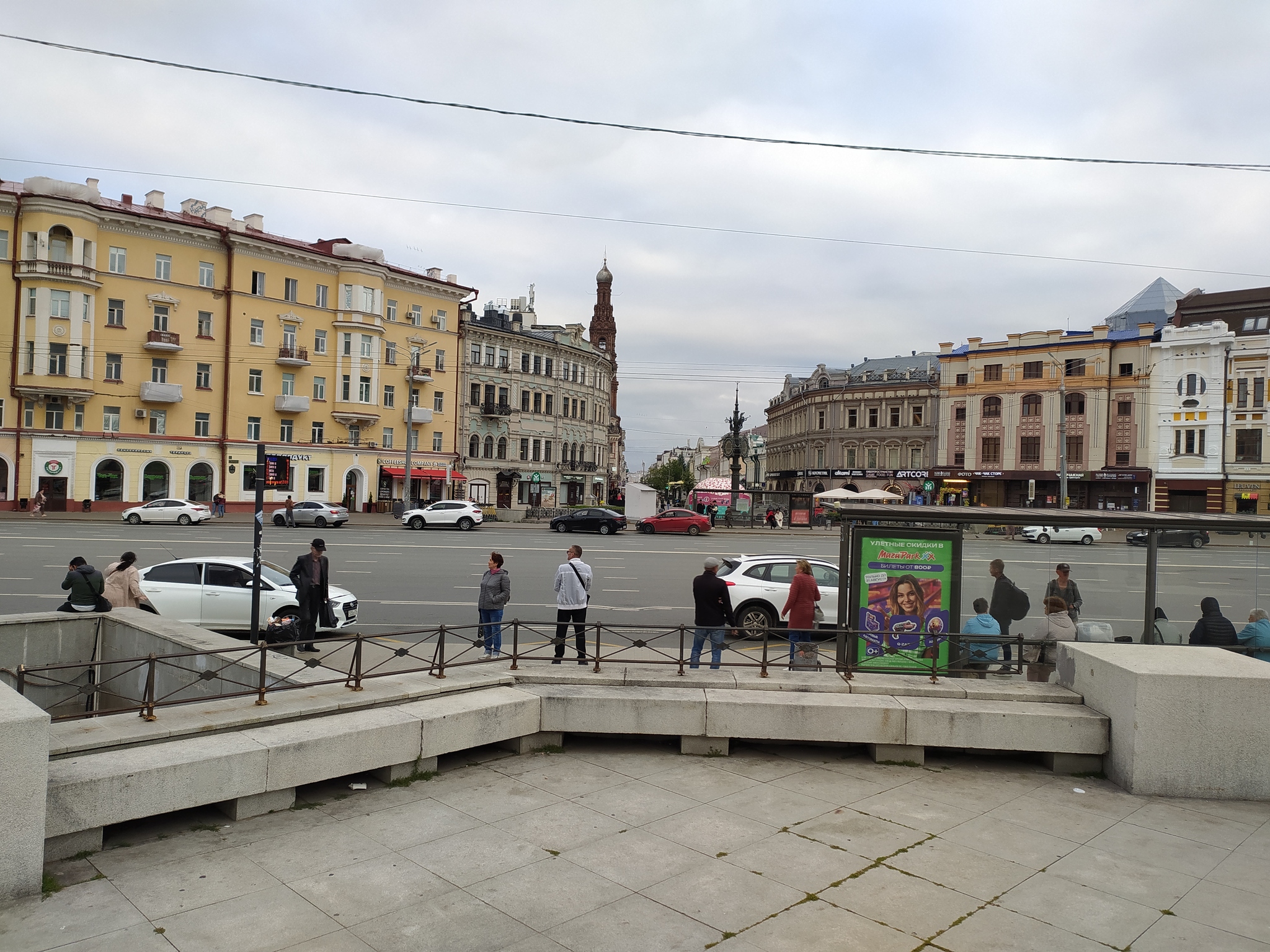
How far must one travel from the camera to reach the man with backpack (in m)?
9.64

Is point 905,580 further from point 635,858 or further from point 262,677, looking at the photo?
point 262,677

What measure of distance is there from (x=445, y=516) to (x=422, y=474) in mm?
16241

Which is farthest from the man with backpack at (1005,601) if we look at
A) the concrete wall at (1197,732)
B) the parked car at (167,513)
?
the parked car at (167,513)

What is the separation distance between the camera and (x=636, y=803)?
670 cm

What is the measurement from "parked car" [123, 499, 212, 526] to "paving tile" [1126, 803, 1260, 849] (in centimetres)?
4038

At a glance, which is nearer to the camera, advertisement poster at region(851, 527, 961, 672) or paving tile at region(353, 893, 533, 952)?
paving tile at region(353, 893, 533, 952)

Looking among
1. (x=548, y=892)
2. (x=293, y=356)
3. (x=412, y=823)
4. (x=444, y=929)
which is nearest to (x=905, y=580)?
(x=548, y=892)

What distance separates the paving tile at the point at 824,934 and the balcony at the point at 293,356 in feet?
170

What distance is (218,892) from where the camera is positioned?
16.5 ft

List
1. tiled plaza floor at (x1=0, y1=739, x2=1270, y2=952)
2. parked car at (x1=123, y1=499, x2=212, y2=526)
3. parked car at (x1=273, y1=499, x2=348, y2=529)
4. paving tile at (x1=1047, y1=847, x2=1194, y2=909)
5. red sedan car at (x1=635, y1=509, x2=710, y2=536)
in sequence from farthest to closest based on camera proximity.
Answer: red sedan car at (x1=635, y1=509, x2=710, y2=536)
parked car at (x1=273, y1=499, x2=348, y2=529)
parked car at (x1=123, y1=499, x2=212, y2=526)
paving tile at (x1=1047, y1=847, x2=1194, y2=909)
tiled plaza floor at (x1=0, y1=739, x2=1270, y2=952)

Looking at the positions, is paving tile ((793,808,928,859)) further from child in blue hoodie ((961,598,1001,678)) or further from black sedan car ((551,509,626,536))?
black sedan car ((551,509,626,536))

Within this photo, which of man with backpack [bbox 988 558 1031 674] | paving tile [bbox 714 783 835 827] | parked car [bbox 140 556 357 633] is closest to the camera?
paving tile [bbox 714 783 835 827]

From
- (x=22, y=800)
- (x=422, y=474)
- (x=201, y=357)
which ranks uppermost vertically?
(x=201, y=357)

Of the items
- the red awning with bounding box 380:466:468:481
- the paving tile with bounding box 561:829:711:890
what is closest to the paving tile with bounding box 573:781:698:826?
the paving tile with bounding box 561:829:711:890
